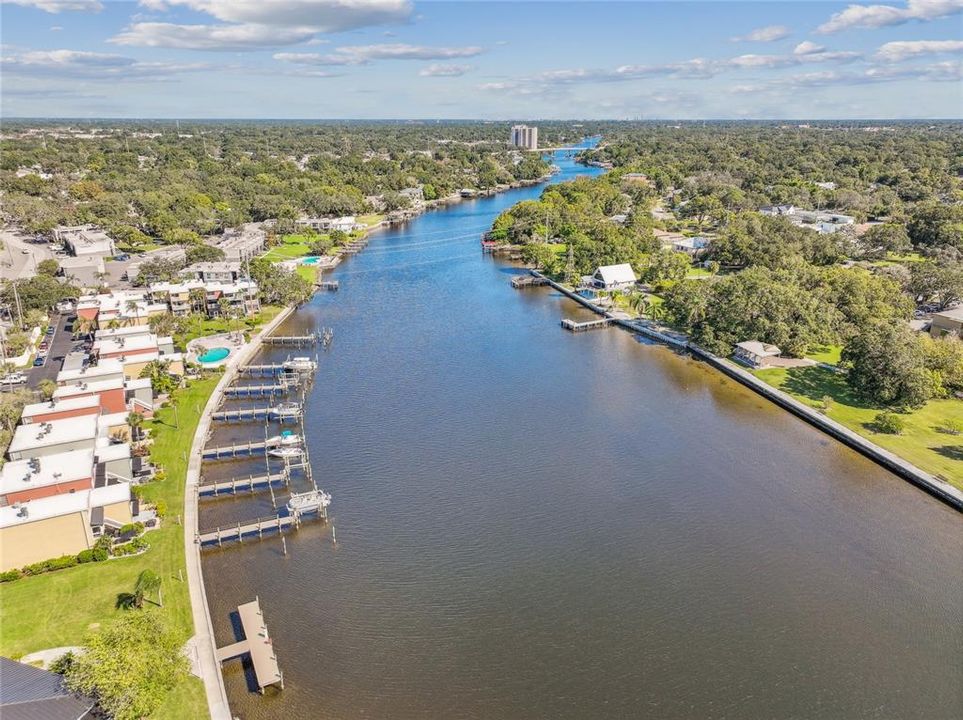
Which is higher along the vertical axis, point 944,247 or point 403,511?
point 944,247

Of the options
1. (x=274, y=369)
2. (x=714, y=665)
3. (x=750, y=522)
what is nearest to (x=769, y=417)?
(x=750, y=522)

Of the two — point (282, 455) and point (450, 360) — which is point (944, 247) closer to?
point (450, 360)

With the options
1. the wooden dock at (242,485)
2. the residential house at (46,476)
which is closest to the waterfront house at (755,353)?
the wooden dock at (242,485)

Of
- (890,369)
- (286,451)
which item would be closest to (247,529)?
(286,451)

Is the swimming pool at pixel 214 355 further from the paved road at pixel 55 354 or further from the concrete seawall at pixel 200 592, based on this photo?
the paved road at pixel 55 354

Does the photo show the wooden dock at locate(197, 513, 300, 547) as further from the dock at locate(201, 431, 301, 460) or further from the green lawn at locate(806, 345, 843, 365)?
the green lawn at locate(806, 345, 843, 365)

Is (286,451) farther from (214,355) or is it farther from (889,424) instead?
(889,424)

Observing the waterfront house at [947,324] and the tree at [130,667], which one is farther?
the waterfront house at [947,324]
